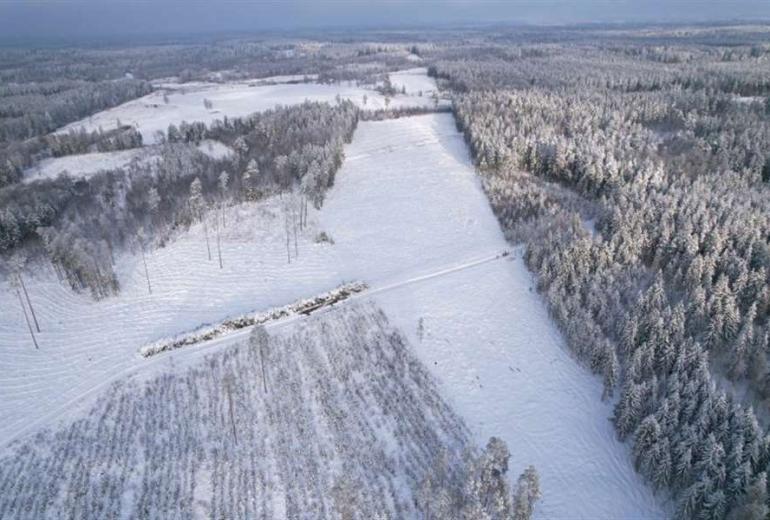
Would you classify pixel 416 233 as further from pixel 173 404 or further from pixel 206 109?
pixel 206 109

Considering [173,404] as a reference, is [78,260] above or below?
above

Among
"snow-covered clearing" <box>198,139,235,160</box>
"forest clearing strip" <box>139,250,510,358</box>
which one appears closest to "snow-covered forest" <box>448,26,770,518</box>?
"forest clearing strip" <box>139,250,510,358</box>

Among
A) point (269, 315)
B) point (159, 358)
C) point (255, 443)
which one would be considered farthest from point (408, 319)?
A: point (159, 358)

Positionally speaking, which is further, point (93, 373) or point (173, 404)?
point (93, 373)

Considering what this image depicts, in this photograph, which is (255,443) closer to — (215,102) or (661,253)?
(661,253)

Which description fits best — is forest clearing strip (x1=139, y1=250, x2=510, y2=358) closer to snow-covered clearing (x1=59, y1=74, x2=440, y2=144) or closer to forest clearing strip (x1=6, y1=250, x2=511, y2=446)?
forest clearing strip (x1=6, y1=250, x2=511, y2=446)

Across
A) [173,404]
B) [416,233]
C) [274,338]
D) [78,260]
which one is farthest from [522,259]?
[78,260]
